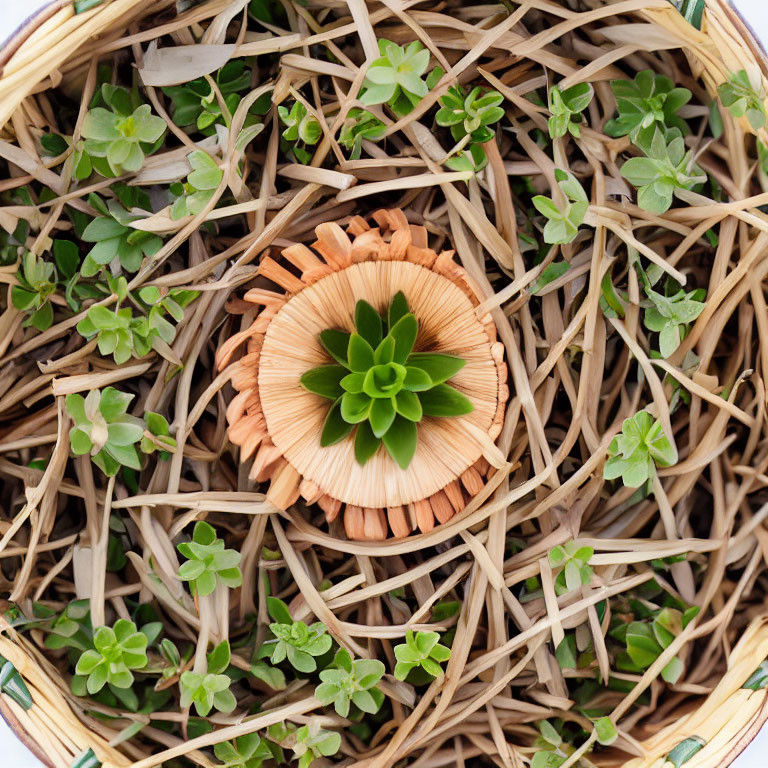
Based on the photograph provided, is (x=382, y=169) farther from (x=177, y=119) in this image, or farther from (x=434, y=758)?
(x=434, y=758)

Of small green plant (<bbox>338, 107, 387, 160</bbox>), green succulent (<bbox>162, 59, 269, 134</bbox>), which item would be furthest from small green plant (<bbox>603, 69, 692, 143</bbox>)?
green succulent (<bbox>162, 59, 269, 134</bbox>)

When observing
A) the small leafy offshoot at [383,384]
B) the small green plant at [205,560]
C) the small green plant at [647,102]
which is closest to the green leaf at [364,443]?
the small leafy offshoot at [383,384]

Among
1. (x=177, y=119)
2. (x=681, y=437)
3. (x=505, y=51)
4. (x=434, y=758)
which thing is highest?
(x=505, y=51)

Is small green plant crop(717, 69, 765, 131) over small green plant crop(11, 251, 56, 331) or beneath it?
over

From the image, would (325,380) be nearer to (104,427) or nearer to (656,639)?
(104,427)

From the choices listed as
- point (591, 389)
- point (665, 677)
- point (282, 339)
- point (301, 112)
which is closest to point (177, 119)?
point (301, 112)

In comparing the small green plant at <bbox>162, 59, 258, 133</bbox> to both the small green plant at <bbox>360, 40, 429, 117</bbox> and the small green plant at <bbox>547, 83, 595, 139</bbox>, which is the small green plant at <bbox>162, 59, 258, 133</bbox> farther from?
the small green plant at <bbox>547, 83, 595, 139</bbox>

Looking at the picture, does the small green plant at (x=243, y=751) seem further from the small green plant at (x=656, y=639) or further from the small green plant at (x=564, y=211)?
the small green plant at (x=564, y=211)
